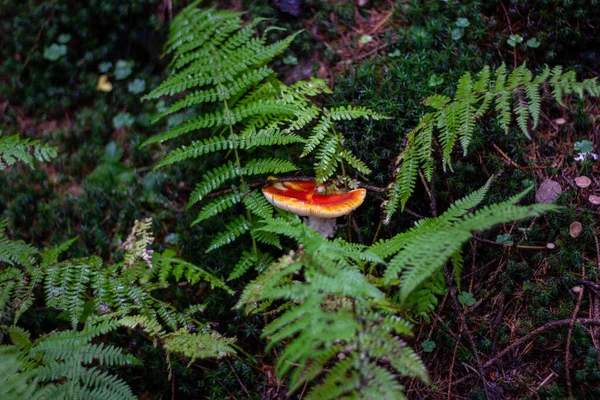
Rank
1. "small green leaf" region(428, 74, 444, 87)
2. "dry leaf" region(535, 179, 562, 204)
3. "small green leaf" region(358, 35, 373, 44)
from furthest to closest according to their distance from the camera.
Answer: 1. "small green leaf" region(358, 35, 373, 44)
2. "small green leaf" region(428, 74, 444, 87)
3. "dry leaf" region(535, 179, 562, 204)

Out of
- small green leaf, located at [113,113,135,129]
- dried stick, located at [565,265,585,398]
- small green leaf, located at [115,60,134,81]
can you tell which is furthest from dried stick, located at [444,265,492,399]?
small green leaf, located at [115,60,134,81]

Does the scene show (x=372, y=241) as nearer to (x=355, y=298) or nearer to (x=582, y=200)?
(x=355, y=298)

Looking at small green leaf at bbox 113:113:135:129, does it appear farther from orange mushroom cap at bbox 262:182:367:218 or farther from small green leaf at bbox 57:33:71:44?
orange mushroom cap at bbox 262:182:367:218

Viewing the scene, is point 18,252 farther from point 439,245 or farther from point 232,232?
point 439,245

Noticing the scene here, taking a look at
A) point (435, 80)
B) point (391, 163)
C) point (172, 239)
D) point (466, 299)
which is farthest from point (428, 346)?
point (172, 239)

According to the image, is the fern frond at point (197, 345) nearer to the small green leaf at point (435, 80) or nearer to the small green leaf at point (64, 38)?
the small green leaf at point (435, 80)

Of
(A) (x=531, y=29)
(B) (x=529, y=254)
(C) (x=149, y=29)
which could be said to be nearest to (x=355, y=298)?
(B) (x=529, y=254)
